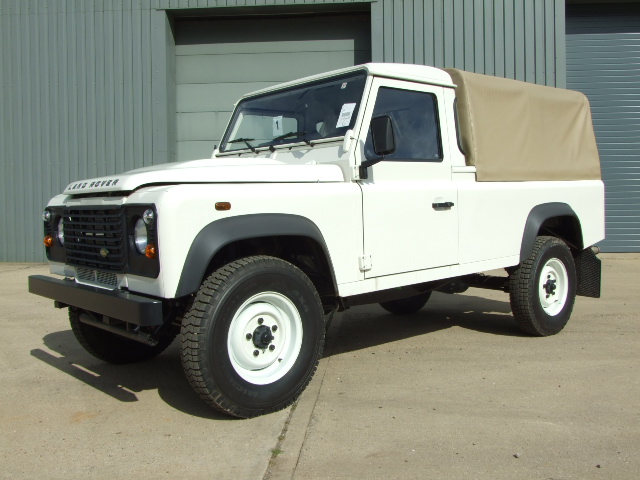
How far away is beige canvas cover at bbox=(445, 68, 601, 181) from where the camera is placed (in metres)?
5.00

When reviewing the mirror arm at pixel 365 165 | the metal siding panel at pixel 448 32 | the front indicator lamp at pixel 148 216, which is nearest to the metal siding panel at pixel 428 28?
the metal siding panel at pixel 448 32

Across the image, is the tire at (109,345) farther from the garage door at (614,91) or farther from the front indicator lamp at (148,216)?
the garage door at (614,91)

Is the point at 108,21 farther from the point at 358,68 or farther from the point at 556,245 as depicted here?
the point at 556,245

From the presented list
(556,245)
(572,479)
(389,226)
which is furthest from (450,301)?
(572,479)

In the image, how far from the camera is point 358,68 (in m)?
4.38

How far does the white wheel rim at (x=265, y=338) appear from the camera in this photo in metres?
3.55

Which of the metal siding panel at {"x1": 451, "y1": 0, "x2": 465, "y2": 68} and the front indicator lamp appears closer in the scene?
the front indicator lamp

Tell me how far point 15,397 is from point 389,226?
108 inches

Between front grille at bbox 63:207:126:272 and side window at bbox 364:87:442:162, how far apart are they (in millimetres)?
1724

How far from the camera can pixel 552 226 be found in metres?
5.85

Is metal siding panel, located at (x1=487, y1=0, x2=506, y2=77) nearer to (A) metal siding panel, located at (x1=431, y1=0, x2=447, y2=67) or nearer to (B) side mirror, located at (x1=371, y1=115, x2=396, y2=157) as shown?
(A) metal siding panel, located at (x1=431, y1=0, x2=447, y2=67)

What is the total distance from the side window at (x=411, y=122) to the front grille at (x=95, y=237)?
1.72m

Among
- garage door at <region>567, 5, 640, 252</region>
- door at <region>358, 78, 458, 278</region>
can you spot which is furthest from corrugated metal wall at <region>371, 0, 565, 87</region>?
door at <region>358, 78, 458, 278</region>

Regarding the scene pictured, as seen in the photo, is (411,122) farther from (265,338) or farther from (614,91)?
(614,91)
